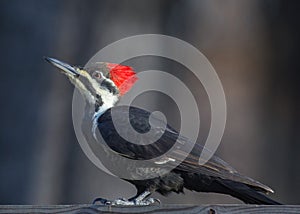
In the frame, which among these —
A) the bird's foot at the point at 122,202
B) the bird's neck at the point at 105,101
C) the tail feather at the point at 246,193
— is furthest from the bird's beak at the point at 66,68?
the tail feather at the point at 246,193

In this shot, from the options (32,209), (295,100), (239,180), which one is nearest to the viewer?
(32,209)

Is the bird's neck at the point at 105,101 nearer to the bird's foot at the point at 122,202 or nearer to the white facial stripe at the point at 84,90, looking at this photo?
the white facial stripe at the point at 84,90

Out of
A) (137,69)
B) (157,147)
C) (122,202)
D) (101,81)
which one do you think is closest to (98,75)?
(101,81)

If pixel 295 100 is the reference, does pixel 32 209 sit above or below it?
below

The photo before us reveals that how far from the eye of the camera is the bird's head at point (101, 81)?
452 cm

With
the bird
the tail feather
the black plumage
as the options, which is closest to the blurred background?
the bird

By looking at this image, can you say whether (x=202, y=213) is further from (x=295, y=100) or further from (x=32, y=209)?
(x=295, y=100)

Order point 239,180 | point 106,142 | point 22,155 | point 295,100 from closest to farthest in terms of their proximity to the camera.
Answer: point 239,180
point 106,142
point 22,155
point 295,100

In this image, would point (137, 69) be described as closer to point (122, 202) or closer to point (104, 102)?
point (104, 102)

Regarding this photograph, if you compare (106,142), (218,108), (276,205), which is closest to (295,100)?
(218,108)

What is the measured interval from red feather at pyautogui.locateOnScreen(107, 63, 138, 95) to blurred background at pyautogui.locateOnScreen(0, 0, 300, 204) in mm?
1834

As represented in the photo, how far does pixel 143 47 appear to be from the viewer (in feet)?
22.4

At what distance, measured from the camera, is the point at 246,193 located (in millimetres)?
3910

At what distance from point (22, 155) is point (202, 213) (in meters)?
3.20
